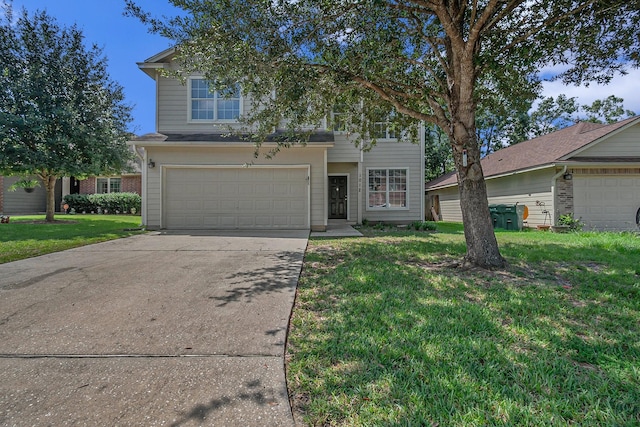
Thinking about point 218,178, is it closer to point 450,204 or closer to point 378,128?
point 378,128

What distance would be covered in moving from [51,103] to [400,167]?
14.2 m

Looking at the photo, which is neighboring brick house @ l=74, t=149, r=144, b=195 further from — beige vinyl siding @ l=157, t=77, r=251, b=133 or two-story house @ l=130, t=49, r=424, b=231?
two-story house @ l=130, t=49, r=424, b=231

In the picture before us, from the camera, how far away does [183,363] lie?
2375 millimetres

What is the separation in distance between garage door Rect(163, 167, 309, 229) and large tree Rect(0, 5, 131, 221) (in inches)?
192

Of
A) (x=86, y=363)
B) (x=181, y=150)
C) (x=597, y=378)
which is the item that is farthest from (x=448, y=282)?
(x=181, y=150)

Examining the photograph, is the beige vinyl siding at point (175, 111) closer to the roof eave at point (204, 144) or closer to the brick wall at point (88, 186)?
the roof eave at point (204, 144)

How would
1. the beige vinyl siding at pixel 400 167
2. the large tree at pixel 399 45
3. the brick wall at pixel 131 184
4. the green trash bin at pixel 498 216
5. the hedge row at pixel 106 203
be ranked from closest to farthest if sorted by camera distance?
1. the large tree at pixel 399 45
2. the beige vinyl siding at pixel 400 167
3. the green trash bin at pixel 498 216
4. the hedge row at pixel 106 203
5. the brick wall at pixel 131 184

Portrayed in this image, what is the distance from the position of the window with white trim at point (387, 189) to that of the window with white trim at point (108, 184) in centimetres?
1714

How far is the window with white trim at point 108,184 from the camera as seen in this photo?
2087cm

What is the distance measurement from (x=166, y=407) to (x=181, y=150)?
32.8 ft

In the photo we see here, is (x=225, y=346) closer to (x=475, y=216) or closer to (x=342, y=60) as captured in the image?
(x=475, y=216)

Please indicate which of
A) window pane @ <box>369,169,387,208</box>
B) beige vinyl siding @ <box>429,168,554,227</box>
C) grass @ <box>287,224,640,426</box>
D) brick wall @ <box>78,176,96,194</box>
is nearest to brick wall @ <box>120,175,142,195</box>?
brick wall @ <box>78,176,96,194</box>

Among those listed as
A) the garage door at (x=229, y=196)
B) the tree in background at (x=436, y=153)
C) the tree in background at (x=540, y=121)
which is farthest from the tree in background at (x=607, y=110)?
the garage door at (x=229, y=196)

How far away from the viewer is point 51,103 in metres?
12.3
